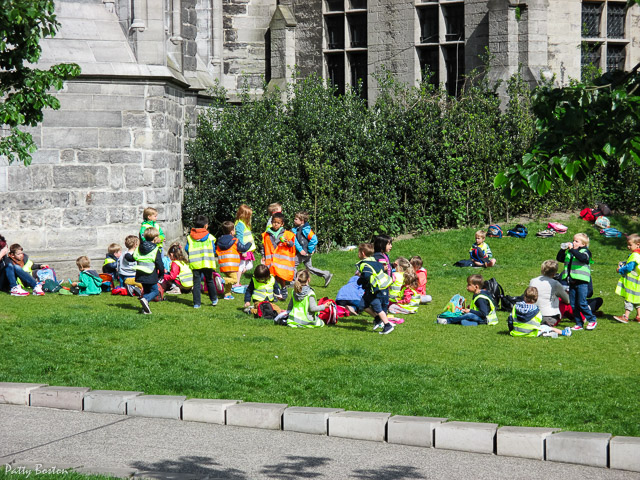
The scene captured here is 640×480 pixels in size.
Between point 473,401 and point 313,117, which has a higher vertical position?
point 313,117

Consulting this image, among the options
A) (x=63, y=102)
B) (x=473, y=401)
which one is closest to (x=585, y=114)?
(x=473, y=401)

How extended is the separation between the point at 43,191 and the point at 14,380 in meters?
8.75

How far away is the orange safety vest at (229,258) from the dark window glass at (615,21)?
42.8 feet

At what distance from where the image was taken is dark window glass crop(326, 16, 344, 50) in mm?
24625

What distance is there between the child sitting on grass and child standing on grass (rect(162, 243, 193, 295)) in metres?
5.98

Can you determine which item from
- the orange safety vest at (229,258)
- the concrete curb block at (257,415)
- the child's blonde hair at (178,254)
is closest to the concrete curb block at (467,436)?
the concrete curb block at (257,415)

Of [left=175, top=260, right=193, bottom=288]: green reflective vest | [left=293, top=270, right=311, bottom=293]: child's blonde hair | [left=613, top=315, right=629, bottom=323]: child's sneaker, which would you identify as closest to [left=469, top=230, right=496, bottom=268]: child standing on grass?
[left=613, top=315, right=629, bottom=323]: child's sneaker

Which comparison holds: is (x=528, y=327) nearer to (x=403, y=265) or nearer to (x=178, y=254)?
(x=403, y=265)

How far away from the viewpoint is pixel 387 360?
10.1 m

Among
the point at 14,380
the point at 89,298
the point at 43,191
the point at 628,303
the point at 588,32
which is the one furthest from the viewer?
the point at 588,32

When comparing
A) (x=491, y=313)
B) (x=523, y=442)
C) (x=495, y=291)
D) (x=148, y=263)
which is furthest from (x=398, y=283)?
(x=523, y=442)

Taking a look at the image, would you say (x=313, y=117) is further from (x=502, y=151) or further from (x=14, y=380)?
(x=14, y=380)

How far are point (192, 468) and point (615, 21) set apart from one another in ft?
65.4

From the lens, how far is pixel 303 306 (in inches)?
493
